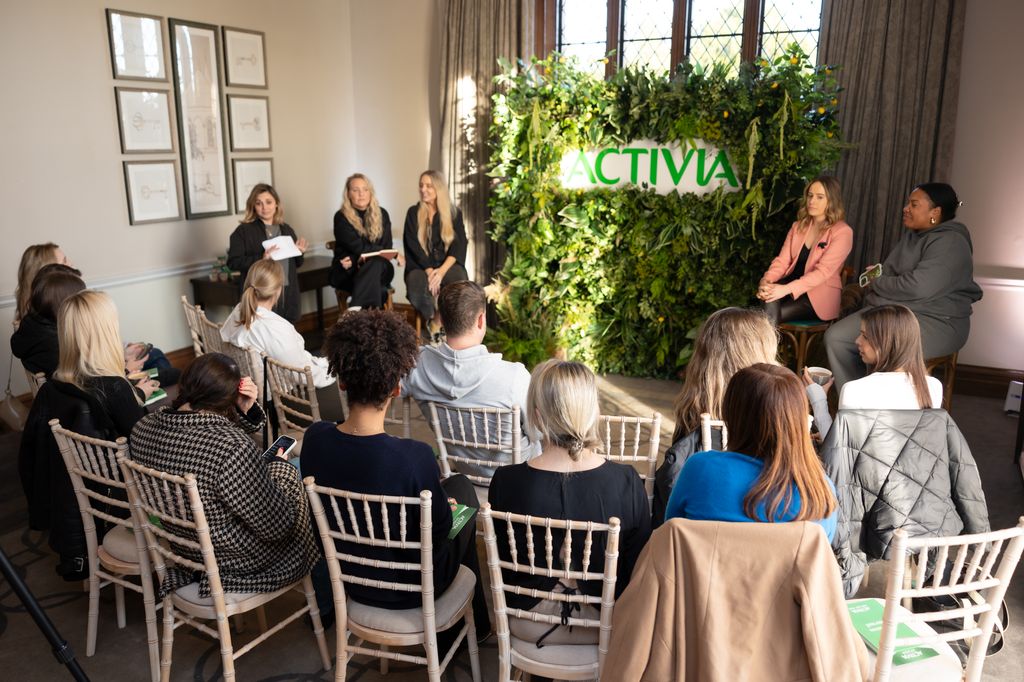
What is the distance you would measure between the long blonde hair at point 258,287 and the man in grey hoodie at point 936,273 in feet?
9.51

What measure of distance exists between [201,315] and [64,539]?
128 cm

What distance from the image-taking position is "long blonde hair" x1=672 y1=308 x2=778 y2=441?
8.05 feet

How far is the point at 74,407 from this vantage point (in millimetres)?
2650

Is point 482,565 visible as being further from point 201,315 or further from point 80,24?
point 80,24

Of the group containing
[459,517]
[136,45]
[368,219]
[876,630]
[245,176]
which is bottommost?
[876,630]

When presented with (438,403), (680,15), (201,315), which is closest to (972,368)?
(680,15)

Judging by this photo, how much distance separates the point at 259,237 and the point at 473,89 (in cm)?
194

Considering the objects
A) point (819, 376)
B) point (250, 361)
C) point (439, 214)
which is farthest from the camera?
point (439, 214)

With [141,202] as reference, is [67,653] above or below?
below

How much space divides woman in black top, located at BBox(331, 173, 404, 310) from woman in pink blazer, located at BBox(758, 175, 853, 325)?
2526 millimetres

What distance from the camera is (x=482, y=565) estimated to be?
313cm

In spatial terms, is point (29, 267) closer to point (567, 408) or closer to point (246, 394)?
point (246, 394)

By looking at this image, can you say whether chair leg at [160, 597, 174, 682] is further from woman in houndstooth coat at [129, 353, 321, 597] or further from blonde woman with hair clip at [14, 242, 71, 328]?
blonde woman with hair clip at [14, 242, 71, 328]

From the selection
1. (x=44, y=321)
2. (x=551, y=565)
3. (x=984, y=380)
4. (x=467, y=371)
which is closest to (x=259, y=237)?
(x=44, y=321)
